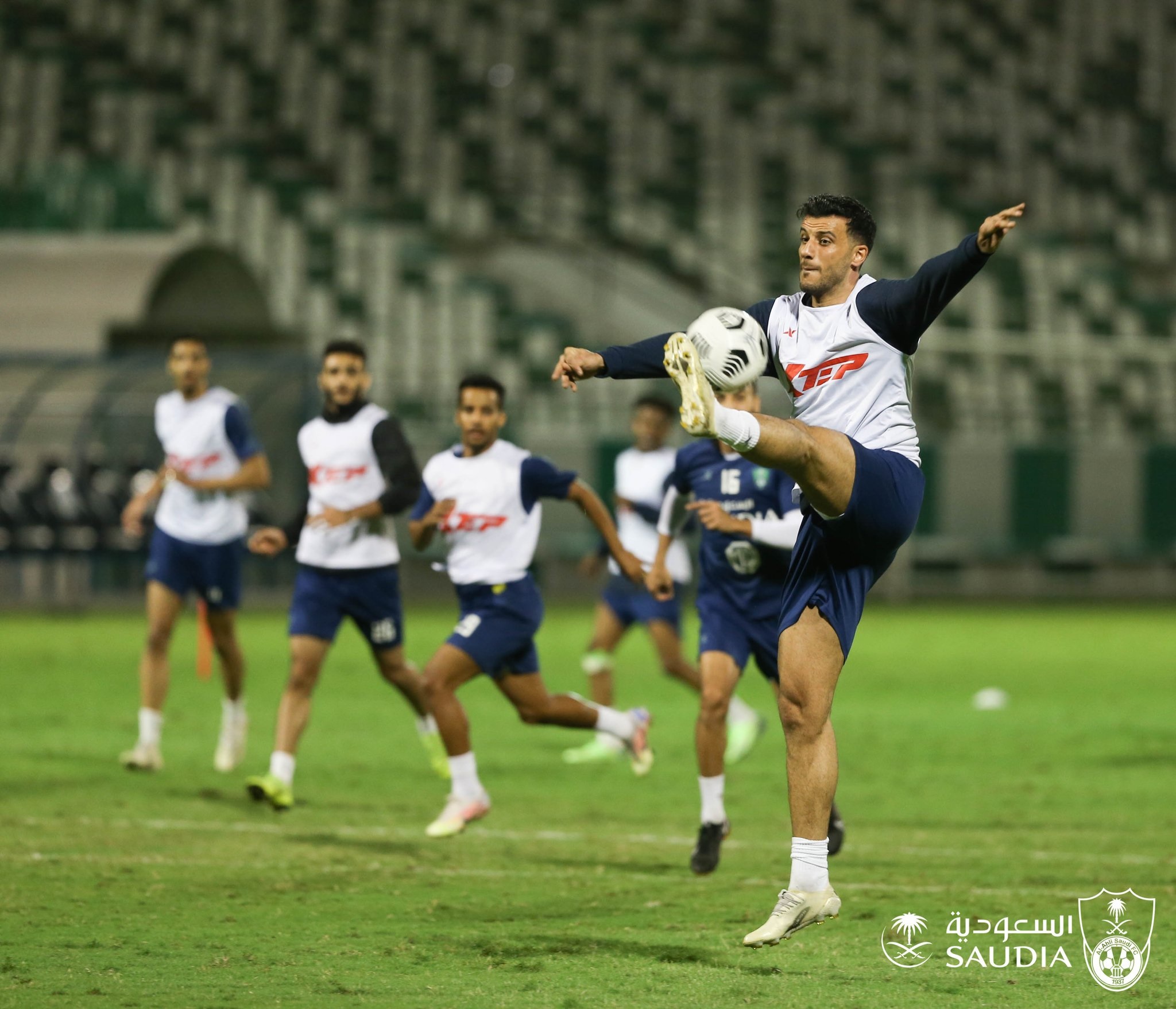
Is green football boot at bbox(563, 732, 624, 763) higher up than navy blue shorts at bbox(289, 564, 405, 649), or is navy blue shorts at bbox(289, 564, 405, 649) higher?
navy blue shorts at bbox(289, 564, 405, 649)

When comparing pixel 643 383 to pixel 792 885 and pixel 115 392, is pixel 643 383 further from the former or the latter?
pixel 792 885

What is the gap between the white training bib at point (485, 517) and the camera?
8.15 meters

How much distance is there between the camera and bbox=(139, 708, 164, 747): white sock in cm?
978

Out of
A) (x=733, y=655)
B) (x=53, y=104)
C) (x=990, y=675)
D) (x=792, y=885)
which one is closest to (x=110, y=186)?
(x=53, y=104)

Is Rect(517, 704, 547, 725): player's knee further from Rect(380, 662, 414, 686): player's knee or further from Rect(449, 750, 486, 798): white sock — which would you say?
Rect(380, 662, 414, 686): player's knee

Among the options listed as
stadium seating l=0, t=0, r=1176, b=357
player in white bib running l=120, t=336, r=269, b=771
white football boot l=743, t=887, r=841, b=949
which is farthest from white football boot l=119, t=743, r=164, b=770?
stadium seating l=0, t=0, r=1176, b=357

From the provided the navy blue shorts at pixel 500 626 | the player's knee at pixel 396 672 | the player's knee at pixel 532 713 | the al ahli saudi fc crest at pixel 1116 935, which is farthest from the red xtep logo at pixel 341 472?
the al ahli saudi fc crest at pixel 1116 935

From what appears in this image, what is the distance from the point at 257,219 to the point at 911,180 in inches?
461

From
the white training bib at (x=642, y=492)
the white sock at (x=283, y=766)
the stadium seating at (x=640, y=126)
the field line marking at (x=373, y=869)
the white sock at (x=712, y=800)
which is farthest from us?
the stadium seating at (x=640, y=126)

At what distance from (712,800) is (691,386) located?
2748 millimetres

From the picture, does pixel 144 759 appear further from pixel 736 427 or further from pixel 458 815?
pixel 736 427

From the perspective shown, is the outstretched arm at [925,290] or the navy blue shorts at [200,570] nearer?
the outstretched arm at [925,290]

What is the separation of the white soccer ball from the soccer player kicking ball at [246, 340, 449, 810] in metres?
3.41

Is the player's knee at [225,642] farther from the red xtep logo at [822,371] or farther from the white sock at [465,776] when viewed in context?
the red xtep logo at [822,371]
